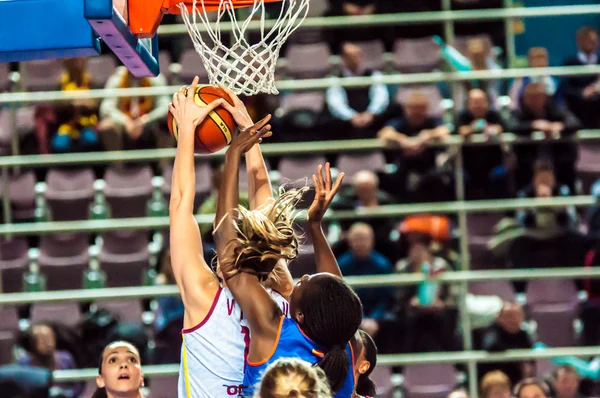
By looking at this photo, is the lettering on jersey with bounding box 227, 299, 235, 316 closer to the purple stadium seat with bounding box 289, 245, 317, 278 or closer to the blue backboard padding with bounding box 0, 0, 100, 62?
the blue backboard padding with bounding box 0, 0, 100, 62

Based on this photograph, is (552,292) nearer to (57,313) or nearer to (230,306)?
(57,313)

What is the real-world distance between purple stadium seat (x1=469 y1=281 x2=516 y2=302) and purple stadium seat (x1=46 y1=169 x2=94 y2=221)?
2874mm

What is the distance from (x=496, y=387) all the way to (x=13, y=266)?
3.48 meters

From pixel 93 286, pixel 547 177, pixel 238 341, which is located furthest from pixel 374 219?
pixel 238 341

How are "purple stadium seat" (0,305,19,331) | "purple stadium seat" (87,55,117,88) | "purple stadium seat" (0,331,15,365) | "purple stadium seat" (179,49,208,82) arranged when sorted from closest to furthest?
"purple stadium seat" (0,331,15,365), "purple stadium seat" (0,305,19,331), "purple stadium seat" (179,49,208,82), "purple stadium seat" (87,55,117,88)

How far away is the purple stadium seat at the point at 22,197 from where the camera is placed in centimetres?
768

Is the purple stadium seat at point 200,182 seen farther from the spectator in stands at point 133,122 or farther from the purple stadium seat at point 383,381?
the purple stadium seat at point 383,381

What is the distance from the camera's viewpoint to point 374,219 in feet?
24.3

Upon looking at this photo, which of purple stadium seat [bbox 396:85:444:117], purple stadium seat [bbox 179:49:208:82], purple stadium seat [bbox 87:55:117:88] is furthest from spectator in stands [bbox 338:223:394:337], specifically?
purple stadium seat [bbox 87:55:117:88]

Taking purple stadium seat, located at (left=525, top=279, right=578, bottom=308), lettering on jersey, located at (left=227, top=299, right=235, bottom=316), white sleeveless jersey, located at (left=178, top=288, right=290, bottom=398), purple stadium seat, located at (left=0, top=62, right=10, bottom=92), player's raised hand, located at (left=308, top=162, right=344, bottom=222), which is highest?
purple stadium seat, located at (left=0, top=62, right=10, bottom=92)

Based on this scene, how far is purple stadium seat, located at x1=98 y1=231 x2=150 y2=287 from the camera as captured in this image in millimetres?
7359

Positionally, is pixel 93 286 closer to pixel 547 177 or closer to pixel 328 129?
pixel 328 129

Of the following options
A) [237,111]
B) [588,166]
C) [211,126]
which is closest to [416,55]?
[588,166]

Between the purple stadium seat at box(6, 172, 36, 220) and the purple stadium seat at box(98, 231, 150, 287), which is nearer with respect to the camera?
the purple stadium seat at box(98, 231, 150, 287)
